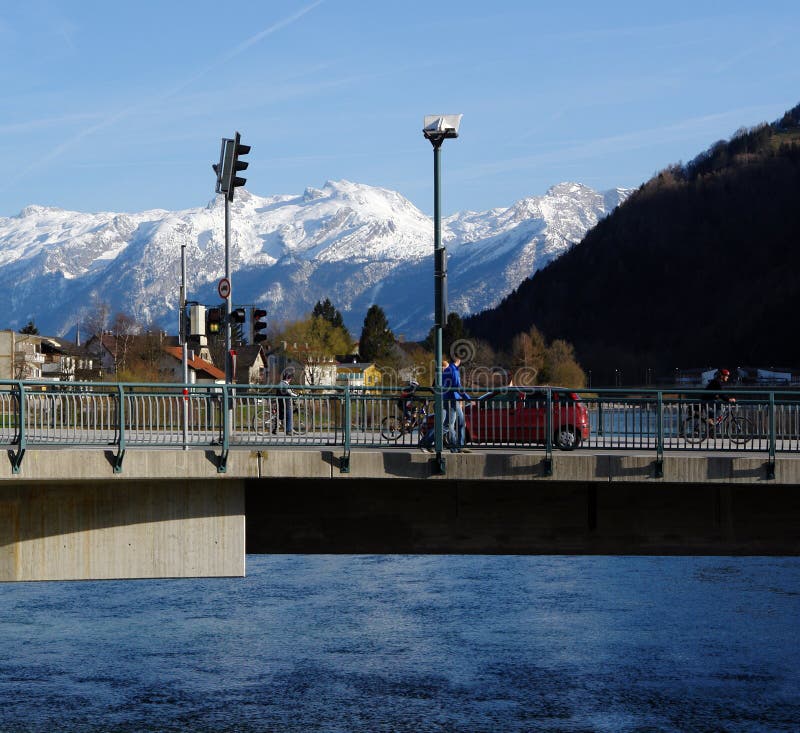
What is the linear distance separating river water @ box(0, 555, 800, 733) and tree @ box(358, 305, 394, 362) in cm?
13206

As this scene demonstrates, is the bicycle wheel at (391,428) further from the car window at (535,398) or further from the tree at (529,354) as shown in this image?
the tree at (529,354)

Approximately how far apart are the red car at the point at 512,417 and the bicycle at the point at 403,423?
0.19m

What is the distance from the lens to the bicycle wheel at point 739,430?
21.4m

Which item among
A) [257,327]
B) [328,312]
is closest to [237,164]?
[257,327]

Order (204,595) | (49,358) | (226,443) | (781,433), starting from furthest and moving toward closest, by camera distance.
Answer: (49,358), (204,595), (781,433), (226,443)

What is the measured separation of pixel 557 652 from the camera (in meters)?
30.0

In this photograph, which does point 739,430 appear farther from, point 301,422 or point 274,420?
point 274,420

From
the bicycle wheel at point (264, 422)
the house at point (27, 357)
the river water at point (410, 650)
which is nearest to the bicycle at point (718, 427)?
the river water at point (410, 650)

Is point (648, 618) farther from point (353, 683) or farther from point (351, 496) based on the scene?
point (351, 496)

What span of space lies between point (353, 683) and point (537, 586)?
44.7 ft

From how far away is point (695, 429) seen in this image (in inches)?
854

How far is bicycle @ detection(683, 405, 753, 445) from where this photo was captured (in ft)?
70.3

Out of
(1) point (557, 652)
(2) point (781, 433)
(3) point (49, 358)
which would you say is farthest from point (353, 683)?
(3) point (49, 358)

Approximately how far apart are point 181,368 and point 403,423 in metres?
105
